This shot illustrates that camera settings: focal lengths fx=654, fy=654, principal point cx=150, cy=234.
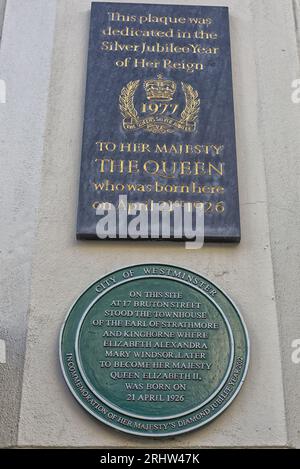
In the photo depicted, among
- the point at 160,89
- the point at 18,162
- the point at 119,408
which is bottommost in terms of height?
the point at 119,408

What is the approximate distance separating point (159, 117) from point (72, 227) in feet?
5.08

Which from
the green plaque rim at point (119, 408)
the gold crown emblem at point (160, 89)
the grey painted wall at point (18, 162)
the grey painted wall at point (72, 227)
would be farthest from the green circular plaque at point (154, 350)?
the gold crown emblem at point (160, 89)

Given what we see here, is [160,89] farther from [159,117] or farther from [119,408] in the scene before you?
[119,408]

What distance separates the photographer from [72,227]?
637 centimetres

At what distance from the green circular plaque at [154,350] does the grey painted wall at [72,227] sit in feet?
0.47

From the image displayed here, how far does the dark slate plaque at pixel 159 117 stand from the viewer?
6.41 m

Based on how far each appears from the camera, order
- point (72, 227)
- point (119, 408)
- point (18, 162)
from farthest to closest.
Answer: point (18, 162) < point (72, 227) < point (119, 408)

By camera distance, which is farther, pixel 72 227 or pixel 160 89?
pixel 160 89

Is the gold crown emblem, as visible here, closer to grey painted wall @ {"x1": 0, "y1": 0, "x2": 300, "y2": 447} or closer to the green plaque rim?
grey painted wall @ {"x1": 0, "y1": 0, "x2": 300, "y2": 447}

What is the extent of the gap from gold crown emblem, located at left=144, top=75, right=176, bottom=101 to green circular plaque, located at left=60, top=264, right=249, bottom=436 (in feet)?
6.59

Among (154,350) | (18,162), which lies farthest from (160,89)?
(154,350)

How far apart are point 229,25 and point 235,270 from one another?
3.17 metres

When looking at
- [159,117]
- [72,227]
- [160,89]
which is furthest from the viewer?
[160,89]
